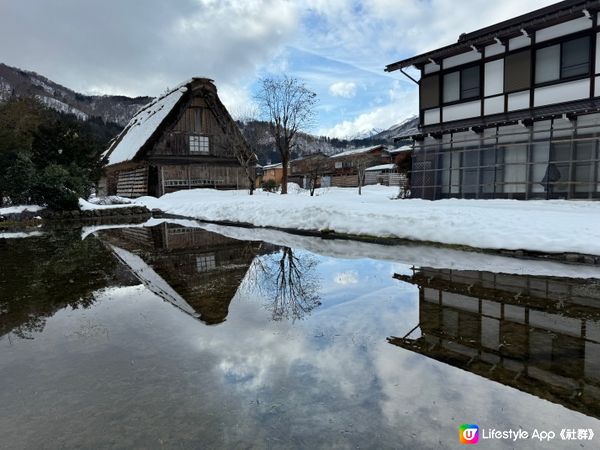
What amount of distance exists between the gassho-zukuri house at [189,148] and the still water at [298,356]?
885 inches

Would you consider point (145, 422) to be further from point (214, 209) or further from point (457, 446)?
point (214, 209)

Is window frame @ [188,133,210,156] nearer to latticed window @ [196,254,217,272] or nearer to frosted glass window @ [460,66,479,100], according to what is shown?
frosted glass window @ [460,66,479,100]

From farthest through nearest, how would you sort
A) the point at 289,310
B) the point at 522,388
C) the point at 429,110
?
the point at 429,110
the point at 289,310
the point at 522,388

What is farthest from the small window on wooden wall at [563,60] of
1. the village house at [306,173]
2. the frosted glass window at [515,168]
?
the village house at [306,173]

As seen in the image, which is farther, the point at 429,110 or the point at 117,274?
the point at 429,110

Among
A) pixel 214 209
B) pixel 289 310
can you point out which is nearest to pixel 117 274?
pixel 289 310

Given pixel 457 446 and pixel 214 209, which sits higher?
pixel 214 209

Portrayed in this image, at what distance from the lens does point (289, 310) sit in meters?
4.79

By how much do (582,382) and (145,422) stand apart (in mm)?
3372

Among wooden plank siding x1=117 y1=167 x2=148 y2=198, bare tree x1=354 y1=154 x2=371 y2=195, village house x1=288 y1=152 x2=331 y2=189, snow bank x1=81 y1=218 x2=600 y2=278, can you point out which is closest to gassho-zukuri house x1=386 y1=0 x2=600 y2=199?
snow bank x1=81 y1=218 x2=600 y2=278

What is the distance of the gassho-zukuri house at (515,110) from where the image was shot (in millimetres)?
12680

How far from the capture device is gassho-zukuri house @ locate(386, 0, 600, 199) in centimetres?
1268
